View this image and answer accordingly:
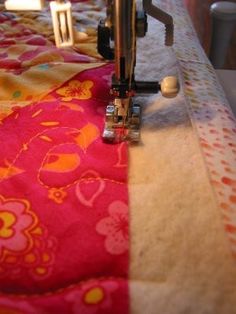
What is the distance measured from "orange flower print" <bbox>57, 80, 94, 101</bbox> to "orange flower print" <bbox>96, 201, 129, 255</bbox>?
1.11ft

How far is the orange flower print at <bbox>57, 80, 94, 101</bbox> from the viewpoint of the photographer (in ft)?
A: 2.62

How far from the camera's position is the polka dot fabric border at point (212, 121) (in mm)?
572

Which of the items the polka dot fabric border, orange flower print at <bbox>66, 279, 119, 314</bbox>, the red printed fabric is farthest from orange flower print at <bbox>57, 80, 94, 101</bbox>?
orange flower print at <bbox>66, 279, 119, 314</bbox>

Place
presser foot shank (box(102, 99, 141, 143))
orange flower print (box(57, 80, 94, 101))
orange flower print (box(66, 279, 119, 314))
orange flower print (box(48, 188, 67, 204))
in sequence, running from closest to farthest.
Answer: orange flower print (box(66, 279, 119, 314)), orange flower print (box(48, 188, 67, 204)), presser foot shank (box(102, 99, 141, 143)), orange flower print (box(57, 80, 94, 101))

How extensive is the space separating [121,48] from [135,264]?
377 mm

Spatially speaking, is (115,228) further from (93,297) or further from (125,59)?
(125,59)

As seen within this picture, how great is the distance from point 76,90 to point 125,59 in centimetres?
23

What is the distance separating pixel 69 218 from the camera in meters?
0.54

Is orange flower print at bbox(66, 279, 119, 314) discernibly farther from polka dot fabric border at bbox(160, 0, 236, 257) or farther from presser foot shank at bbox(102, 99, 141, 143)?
presser foot shank at bbox(102, 99, 141, 143)

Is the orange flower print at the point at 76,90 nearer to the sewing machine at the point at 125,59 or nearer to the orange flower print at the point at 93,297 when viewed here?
the sewing machine at the point at 125,59

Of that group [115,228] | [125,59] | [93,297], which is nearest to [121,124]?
[125,59]

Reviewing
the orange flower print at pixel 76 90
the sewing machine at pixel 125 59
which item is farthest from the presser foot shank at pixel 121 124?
the orange flower print at pixel 76 90

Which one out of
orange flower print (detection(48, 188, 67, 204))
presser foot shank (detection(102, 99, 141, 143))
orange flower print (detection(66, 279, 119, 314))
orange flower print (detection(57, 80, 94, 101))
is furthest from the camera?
orange flower print (detection(57, 80, 94, 101))

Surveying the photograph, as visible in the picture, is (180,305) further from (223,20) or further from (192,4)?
(192,4)
